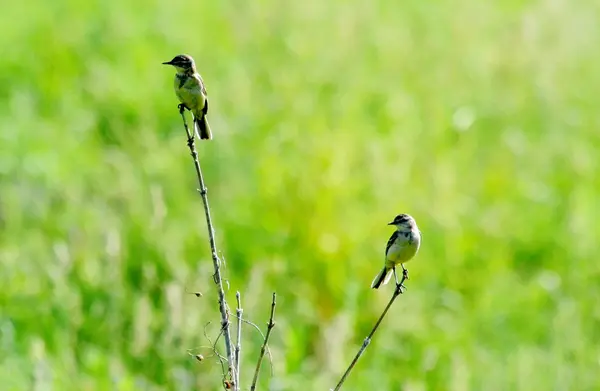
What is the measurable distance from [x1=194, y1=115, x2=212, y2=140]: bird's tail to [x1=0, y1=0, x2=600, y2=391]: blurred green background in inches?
58.1

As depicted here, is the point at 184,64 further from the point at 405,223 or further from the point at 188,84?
the point at 405,223

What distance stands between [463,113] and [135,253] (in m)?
2.53

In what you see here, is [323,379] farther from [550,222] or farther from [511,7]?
[511,7]

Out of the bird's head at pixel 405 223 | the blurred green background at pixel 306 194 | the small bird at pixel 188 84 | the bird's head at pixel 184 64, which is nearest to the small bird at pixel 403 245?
the bird's head at pixel 405 223

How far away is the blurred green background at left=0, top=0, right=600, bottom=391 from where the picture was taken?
4.29m

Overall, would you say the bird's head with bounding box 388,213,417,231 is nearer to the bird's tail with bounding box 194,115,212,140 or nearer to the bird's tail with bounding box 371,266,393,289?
the bird's tail with bounding box 371,266,393,289

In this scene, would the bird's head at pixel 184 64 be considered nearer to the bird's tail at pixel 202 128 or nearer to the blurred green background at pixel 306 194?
the bird's tail at pixel 202 128

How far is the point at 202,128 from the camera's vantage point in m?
2.42

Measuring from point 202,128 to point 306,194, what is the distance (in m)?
2.70

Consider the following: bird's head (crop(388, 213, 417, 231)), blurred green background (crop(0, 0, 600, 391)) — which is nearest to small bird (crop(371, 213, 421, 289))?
→ bird's head (crop(388, 213, 417, 231))

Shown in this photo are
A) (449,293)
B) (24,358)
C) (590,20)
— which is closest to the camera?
(24,358)

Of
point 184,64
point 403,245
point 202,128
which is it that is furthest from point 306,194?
point 403,245

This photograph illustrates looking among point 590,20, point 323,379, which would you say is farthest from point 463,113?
point 323,379

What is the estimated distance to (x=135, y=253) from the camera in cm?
498
